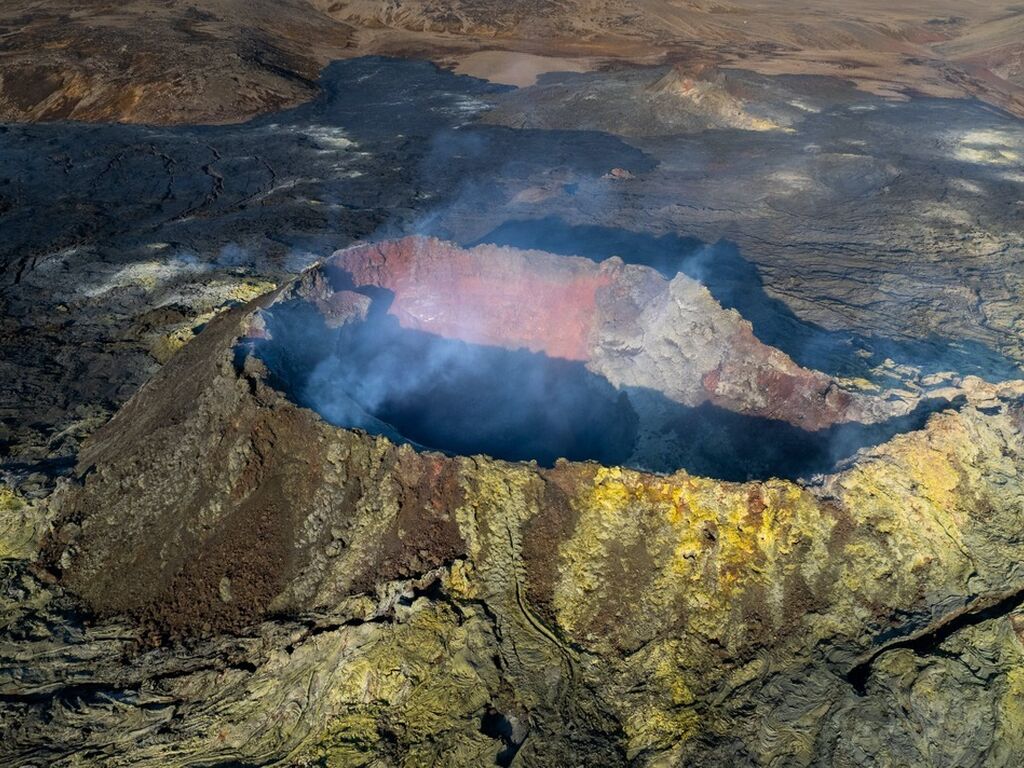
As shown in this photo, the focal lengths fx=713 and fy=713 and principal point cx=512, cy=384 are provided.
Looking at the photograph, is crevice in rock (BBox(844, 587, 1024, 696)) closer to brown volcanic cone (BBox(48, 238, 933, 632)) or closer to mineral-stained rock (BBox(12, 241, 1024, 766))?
mineral-stained rock (BBox(12, 241, 1024, 766))

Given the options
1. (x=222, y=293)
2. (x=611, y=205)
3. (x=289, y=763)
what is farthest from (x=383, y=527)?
(x=611, y=205)

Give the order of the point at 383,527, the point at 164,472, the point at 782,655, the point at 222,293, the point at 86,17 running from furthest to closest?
1. the point at 86,17
2. the point at 222,293
3. the point at 164,472
4. the point at 383,527
5. the point at 782,655

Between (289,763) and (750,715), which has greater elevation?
(750,715)

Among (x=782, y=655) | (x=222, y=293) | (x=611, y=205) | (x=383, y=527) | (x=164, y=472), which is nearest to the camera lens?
(x=782, y=655)

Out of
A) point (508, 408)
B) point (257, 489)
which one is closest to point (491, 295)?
point (508, 408)

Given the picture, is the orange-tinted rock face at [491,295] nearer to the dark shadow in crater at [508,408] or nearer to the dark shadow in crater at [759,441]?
the dark shadow in crater at [508,408]

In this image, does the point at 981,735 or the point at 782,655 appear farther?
the point at 782,655

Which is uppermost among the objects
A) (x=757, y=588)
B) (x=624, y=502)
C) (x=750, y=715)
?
(x=624, y=502)

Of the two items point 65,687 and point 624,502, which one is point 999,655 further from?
point 65,687
